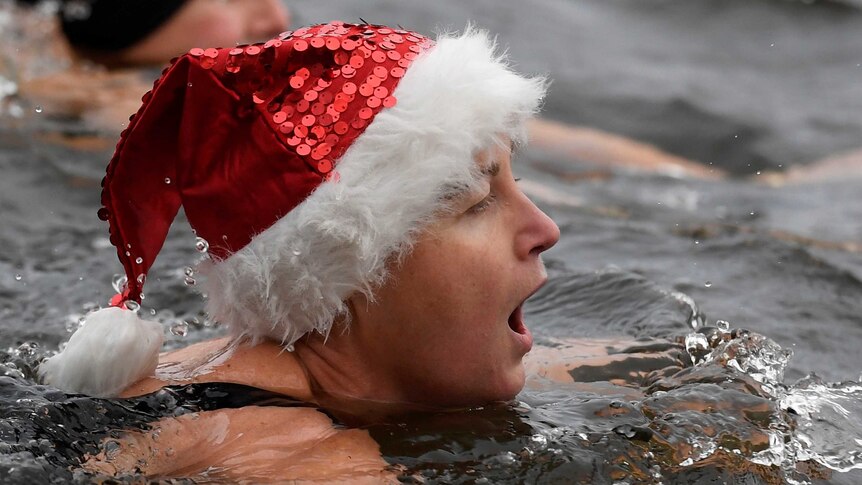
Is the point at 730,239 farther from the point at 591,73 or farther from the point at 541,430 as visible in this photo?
the point at 591,73

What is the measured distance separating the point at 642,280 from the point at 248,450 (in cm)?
166

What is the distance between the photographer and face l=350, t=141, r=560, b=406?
97.3 inches

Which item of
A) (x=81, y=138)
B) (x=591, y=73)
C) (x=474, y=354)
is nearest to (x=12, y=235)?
(x=81, y=138)

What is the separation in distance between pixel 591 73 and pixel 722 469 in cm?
582

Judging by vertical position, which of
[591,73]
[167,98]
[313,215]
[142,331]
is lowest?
[591,73]

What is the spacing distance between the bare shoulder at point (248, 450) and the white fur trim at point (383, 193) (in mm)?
221

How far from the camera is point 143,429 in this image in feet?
7.94

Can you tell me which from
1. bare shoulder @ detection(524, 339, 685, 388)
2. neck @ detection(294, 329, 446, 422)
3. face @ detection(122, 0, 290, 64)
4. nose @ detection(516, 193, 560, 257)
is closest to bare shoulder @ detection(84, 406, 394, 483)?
neck @ detection(294, 329, 446, 422)

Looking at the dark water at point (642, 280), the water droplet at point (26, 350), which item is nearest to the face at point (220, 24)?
the dark water at point (642, 280)

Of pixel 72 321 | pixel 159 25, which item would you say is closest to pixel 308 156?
pixel 72 321

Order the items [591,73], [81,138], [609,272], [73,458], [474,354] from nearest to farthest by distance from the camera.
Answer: [73,458], [474,354], [609,272], [81,138], [591,73]

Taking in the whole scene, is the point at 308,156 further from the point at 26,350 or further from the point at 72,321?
the point at 72,321

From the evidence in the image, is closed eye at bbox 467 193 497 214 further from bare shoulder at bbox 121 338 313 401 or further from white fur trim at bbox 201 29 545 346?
bare shoulder at bbox 121 338 313 401

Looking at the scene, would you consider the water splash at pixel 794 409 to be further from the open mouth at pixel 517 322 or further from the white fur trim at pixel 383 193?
the white fur trim at pixel 383 193
